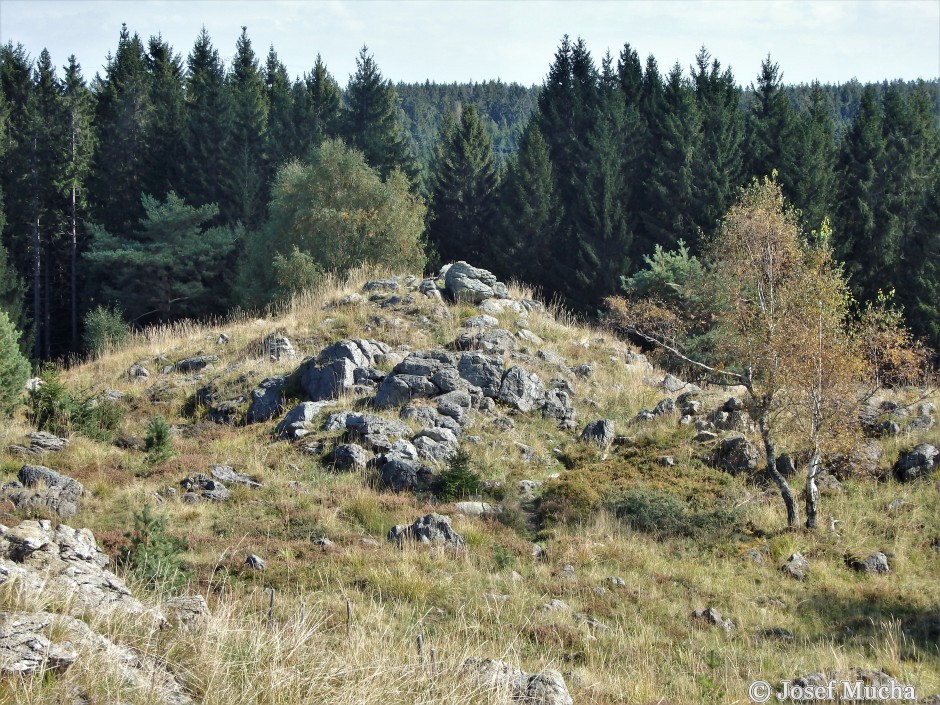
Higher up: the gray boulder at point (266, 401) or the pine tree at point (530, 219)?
the pine tree at point (530, 219)

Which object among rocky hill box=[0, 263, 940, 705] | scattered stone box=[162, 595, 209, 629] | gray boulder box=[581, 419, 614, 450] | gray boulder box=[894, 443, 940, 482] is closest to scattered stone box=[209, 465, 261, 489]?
rocky hill box=[0, 263, 940, 705]

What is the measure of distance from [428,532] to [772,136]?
3708 centimetres

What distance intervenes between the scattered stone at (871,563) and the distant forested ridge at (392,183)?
23924mm

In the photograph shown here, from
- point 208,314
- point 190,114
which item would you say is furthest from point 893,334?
point 190,114

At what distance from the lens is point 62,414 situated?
13875 millimetres

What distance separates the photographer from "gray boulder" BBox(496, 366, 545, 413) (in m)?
15.4

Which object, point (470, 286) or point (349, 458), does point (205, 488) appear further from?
point (470, 286)

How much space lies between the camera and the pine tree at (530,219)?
4419 cm

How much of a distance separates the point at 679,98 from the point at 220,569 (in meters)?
40.9

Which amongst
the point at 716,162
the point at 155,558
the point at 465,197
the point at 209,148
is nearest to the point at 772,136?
the point at 716,162

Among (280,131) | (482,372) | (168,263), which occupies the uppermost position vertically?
(280,131)

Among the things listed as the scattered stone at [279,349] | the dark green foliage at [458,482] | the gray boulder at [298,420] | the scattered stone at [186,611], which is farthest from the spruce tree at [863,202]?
the scattered stone at [186,611]

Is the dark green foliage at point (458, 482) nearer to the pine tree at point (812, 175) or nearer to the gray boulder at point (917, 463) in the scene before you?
the gray boulder at point (917, 463)

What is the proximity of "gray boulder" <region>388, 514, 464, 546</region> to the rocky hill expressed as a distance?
3cm
